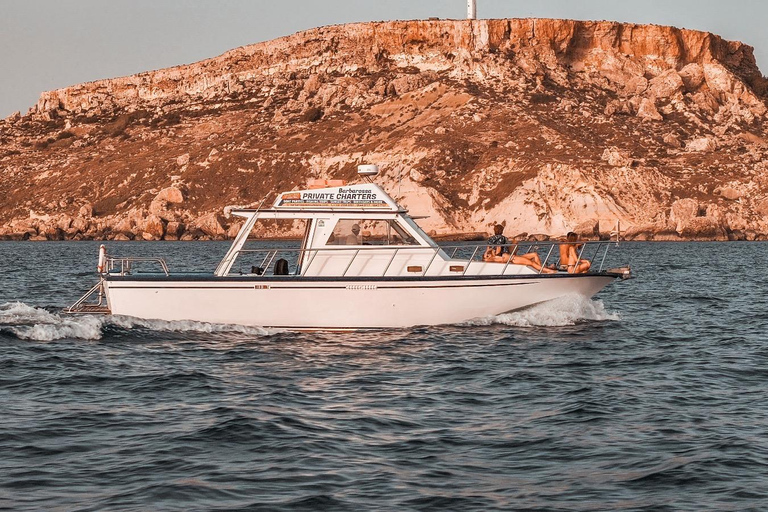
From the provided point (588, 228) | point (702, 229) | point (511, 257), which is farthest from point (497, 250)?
point (702, 229)

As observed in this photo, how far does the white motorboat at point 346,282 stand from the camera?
1892 centimetres

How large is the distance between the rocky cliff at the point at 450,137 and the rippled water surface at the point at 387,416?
71.4m

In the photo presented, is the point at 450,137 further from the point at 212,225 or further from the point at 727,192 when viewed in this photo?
the point at 727,192

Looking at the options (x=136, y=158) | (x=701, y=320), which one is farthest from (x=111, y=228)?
(x=701, y=320)

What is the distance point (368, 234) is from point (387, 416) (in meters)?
7.65

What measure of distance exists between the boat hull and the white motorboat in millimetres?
19

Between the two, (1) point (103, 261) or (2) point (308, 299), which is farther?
(1) point (103, 261)

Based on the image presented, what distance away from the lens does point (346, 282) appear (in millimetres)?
18828

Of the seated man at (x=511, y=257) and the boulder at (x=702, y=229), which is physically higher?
the boulder at (x=702, y=229)

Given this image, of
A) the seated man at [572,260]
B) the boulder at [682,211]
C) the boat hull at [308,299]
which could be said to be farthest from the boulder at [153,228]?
the seated man at [572,260]

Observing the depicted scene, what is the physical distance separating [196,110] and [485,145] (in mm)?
44797

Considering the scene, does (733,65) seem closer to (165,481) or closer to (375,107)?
(375,107)

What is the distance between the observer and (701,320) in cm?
2330

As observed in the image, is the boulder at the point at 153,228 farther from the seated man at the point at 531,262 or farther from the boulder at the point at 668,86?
the seated man at the point at 531,262
